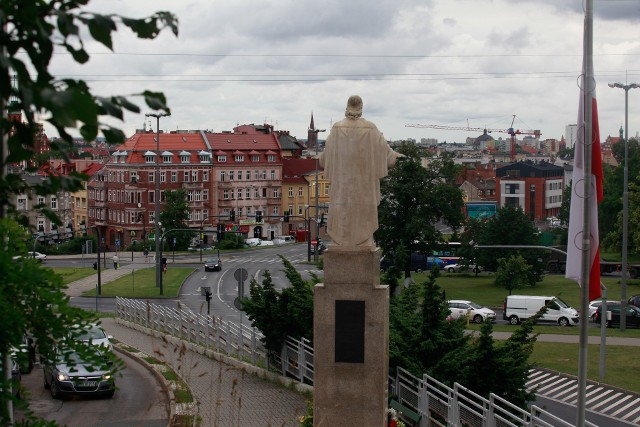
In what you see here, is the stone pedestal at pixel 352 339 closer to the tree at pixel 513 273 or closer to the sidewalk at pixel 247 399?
the sidewalk at pixel 247 399

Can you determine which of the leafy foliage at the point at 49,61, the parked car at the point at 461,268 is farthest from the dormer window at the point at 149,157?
the leafy foliage at the point at 49,61

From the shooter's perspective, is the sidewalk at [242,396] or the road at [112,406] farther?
the road at [112,406]

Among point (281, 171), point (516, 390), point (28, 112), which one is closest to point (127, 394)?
point (516, 390)

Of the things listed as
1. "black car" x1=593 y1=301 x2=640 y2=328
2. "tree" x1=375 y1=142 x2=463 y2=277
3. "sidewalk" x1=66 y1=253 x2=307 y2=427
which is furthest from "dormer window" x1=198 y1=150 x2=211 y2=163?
"sidewalk" x1=66 y1=253 x2=307 y2=427

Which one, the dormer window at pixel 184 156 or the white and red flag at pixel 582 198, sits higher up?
the dormer window at pixel 184 156

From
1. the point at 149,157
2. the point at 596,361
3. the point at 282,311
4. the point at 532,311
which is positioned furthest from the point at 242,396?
the point at 149,157

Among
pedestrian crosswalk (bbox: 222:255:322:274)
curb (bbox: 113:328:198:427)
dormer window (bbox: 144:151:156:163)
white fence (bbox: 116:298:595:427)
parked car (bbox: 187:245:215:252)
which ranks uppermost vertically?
dormer window (bbox: 144:151:156:163)

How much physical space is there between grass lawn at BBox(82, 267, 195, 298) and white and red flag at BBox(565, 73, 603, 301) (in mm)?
41928

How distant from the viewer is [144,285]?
196 feet

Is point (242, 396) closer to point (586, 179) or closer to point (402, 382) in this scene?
point (402, 382)

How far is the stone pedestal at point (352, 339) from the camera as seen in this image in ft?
45.5

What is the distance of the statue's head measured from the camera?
14.4 meters

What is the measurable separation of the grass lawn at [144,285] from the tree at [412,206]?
1311cm

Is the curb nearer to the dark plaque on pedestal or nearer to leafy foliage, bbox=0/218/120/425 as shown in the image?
the dark plaque on pedestal
